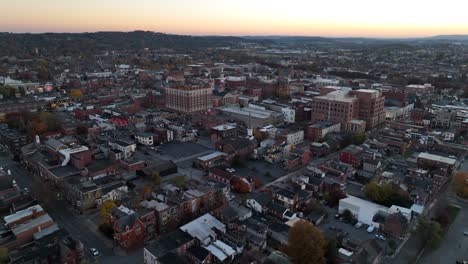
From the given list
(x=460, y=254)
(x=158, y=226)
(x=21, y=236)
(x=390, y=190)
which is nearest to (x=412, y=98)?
(x=390, y=190)

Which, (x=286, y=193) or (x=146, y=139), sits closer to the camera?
(x=286, y=193)

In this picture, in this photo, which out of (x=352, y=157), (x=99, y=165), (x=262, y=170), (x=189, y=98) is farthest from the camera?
(x=189, y=98)

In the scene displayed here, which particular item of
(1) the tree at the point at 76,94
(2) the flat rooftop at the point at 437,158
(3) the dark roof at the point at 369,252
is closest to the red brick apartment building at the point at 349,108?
(2) the flat rooftop at the point at 437,158

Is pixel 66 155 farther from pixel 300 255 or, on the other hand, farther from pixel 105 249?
pixel 300 255

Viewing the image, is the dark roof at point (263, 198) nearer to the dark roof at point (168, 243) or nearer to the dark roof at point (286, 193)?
the dark roof at point (286, 193)

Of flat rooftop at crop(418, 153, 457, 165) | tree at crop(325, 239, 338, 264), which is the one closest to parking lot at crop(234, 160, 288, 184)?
tree at crop(325, 239, 338, 264)

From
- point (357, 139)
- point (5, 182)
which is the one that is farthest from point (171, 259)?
point (357, 139)

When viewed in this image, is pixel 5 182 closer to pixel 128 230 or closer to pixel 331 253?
pixel 128 230
